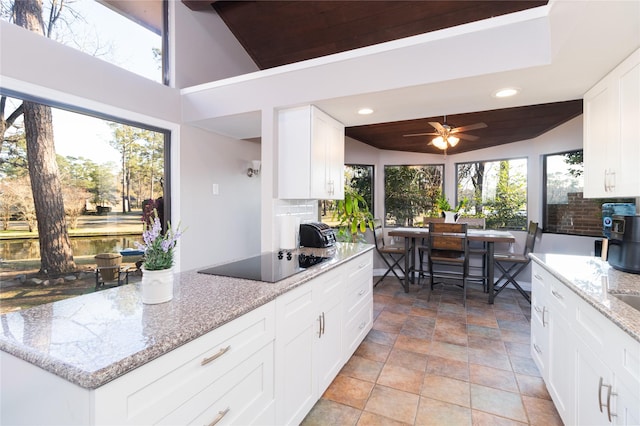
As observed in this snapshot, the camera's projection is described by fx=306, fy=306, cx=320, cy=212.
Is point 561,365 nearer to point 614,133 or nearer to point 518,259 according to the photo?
point 614,133

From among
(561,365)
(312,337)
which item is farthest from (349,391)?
(561,365)

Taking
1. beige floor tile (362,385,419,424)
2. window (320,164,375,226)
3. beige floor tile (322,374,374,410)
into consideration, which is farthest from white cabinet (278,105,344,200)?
window (320,164,375,226)

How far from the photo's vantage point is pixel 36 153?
213 cm

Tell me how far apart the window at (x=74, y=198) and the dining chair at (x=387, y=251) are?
3165 millimetres

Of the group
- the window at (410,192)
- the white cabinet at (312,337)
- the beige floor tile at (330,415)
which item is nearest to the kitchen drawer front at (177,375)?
the white cabinet at (312,337)

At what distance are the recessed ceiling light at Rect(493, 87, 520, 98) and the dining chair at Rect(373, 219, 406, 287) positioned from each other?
2.62 m

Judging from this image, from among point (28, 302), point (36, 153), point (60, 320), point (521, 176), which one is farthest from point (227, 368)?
point (521, 176)

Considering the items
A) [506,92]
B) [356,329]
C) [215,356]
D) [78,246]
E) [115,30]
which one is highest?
[115,30]

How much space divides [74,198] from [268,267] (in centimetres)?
168

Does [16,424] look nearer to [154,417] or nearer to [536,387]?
[154,417]

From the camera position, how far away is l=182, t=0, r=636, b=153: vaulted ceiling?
117 inches

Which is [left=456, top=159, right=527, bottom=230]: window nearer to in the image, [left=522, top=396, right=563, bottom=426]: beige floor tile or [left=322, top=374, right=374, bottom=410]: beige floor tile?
[left=522, top=396, right=563, bottom=426]: beige floor tile

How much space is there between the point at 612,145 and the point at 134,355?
257 centimetres

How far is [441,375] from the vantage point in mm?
2338
